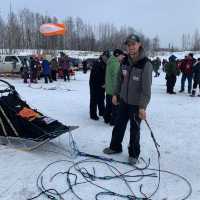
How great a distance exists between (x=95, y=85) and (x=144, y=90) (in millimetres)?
2839

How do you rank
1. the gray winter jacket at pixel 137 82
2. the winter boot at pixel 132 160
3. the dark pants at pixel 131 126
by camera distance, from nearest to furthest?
1. the gray winter jacket at pixel 137 82
2. the dark pants at pixel 131 126
3. the winter boot at pixel 132 160

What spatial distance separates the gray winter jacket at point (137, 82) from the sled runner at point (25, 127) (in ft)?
3.25

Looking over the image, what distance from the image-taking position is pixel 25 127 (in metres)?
4.93

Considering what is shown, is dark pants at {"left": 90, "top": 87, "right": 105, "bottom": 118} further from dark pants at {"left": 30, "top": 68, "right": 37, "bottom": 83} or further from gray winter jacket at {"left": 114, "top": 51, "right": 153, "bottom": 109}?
dark pants at {"left": 30, "top": 68, "right": 37, "bottom": 83}

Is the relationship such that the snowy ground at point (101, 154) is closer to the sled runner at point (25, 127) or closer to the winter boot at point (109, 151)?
the winter boot at point (109, 151)

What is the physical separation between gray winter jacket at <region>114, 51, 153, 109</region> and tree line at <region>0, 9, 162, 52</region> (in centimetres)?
4103

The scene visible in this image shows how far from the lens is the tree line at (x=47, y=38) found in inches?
1991

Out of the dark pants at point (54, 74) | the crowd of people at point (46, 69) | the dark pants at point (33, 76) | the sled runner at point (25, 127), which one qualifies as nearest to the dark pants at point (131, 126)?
the sled runner at point (25, 127)

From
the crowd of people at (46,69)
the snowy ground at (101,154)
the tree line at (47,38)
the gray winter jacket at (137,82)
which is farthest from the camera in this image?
the tree line at (47,38)

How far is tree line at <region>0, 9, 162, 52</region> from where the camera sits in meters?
50.6

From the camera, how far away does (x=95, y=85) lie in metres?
7.12

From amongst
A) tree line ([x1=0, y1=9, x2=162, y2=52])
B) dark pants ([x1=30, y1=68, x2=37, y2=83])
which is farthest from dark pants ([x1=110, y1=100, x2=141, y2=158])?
tree line ([x1=0, y1=9, x2=162, y2=52])

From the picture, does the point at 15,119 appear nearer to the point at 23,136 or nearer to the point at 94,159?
the point at 23,136

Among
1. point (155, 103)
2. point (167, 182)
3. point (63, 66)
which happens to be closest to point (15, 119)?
point (167, 182)
